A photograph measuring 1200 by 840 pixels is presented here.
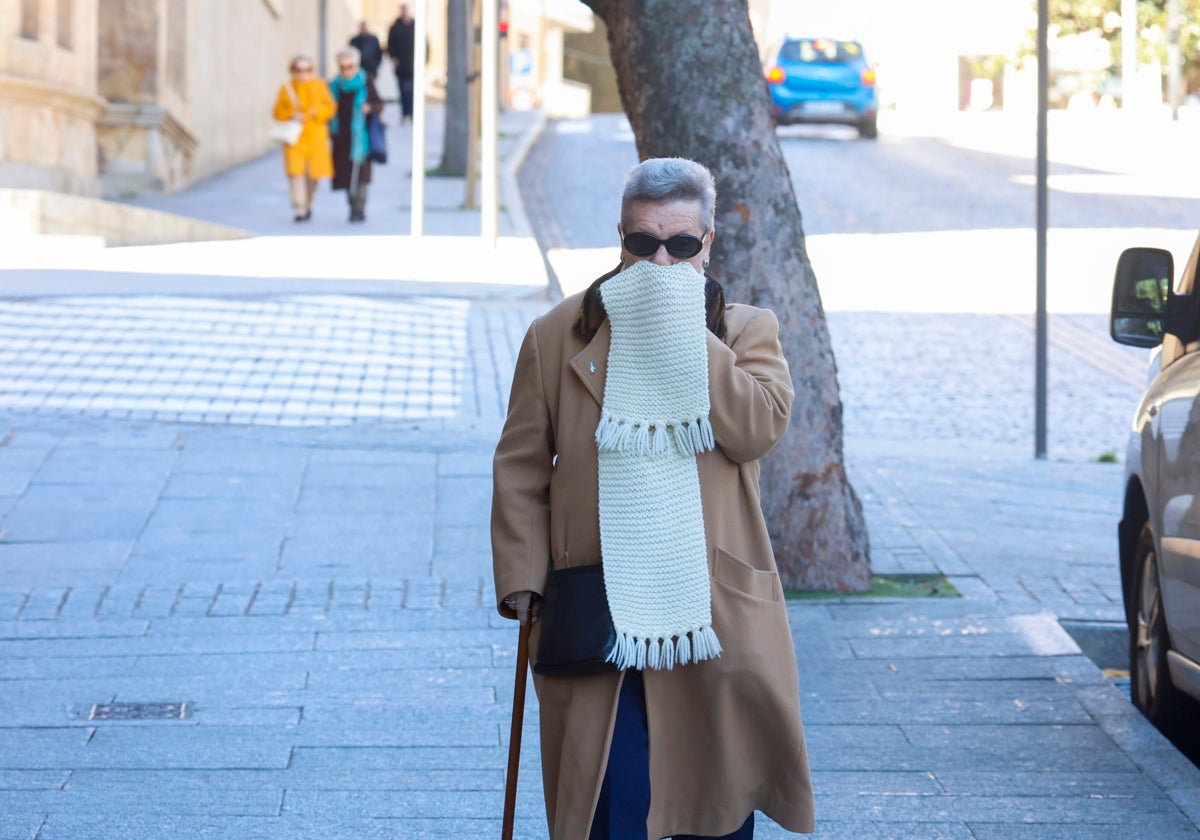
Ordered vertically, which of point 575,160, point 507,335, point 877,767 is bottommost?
point 877,767

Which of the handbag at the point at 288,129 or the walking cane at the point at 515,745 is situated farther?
the handbag at the point at 288,129

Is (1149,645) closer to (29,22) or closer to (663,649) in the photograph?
(663,649)

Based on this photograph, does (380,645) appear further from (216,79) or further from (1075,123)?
(1075,123)

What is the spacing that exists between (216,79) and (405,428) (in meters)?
18.4

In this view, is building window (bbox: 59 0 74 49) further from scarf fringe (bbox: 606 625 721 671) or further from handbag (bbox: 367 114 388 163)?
scarf fringe (bbox: 606 625 721 671)

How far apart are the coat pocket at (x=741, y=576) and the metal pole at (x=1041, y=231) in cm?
700

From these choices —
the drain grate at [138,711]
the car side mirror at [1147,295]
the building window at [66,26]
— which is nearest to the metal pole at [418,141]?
the building window at [66,26]

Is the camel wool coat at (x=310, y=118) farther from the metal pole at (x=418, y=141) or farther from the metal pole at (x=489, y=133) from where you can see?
the metal pole at (x=489, y=133)

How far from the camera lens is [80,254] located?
15.8 metres

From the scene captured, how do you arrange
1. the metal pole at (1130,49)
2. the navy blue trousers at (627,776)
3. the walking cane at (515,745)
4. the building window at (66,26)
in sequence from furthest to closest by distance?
1. the metal pole at (1130,49)
2. the building window at (66,26)
3. the walking cane at (515,745)
4. the navy blue trousers at (627,776)

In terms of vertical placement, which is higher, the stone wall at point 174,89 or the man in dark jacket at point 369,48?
the man in dark jacket at point 369,48

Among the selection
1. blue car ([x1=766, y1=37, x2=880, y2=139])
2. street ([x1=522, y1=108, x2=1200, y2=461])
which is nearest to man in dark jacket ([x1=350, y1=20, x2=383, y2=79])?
street ([x1=522, y1=108, x2=1200, y2=461])

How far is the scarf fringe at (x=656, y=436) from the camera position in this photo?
338cm

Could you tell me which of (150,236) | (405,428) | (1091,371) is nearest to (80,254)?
(150,236)
